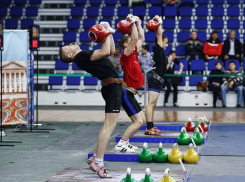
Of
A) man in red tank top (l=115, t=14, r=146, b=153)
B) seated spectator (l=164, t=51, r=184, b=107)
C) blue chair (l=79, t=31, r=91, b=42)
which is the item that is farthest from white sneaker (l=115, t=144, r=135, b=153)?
blue chair (l=79, t=31, r=91, b=42)

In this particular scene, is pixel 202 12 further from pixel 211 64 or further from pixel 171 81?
pixel 171 81

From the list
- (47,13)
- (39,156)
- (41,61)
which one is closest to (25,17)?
(47,13)

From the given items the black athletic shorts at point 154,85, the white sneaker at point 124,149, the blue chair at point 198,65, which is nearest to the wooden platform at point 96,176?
the white sneaker at point 124,149

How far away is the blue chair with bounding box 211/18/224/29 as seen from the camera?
21094 millimetres

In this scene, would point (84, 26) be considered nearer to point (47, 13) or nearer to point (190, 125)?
point (47, 13)

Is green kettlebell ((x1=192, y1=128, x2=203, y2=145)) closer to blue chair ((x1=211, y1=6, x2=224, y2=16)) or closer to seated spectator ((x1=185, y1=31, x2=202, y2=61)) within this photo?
seated spectator ((x1=185, y1=31, x2=202, y2=61))

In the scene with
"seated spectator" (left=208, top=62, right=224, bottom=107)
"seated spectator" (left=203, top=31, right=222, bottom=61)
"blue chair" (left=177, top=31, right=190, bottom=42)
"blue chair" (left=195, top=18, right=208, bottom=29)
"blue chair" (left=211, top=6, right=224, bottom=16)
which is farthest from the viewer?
"blue chair" (left=211, top=6, right=224, bottom=16)

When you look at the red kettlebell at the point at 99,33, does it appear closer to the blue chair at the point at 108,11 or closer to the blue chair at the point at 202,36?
the blue chair at the point at 202,36

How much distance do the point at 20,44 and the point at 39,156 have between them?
4.41 metres

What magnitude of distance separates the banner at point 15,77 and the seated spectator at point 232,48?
28.3ft

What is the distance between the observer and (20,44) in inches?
494

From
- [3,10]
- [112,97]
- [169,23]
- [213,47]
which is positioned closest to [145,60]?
[213,47]

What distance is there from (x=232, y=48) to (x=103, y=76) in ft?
42.6

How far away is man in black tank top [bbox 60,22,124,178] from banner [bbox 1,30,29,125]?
566 cm
